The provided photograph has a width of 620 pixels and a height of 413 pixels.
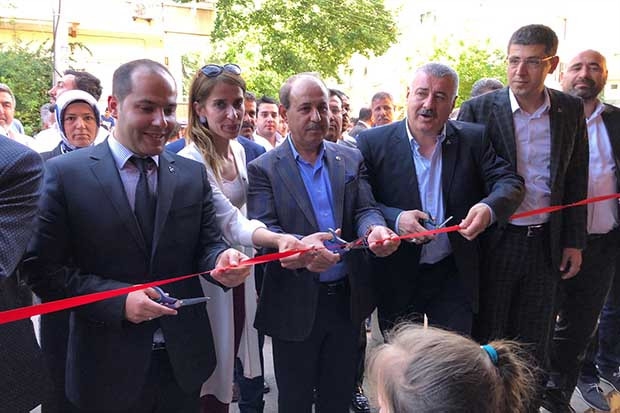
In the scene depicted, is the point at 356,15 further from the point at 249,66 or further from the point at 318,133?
the point at 318,133

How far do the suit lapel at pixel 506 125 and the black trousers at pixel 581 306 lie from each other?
121cm

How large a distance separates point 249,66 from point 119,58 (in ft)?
33.0

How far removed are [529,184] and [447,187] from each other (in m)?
0.61

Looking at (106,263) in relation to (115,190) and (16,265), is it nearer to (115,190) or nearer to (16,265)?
(115,190)

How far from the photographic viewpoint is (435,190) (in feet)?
10.3

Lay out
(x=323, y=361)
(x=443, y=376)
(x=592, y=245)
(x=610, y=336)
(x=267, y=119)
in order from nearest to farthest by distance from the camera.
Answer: (x=443, y=376) < (x=323, y=361) < (x=592, y=245) < (x=610, y=336) < (x=267, y=119)

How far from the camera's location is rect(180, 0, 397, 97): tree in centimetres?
1861

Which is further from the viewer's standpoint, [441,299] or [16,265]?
[441,299]

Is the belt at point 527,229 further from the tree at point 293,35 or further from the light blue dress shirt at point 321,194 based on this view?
the tree at point 293,35

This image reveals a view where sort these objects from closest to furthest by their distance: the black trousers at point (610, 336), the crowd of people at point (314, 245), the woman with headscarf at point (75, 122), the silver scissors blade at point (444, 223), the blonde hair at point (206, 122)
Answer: the crowd of people at point (314, 245) → the silver scissors blade at point (444, 223) → the blonde hair at point (206, 122) → the woman with headscarf at point (75, 122) → the black trousers at point (610, 336)

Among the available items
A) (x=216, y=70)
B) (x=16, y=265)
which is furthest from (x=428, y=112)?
(x=16, y=265)

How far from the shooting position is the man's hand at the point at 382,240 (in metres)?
2.68

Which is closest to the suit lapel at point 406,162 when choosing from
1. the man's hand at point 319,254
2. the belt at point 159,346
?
the man's hand at point 319,254

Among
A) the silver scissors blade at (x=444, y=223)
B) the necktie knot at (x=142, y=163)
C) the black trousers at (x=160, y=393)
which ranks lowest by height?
the black trousers at (x=160, y=393)
